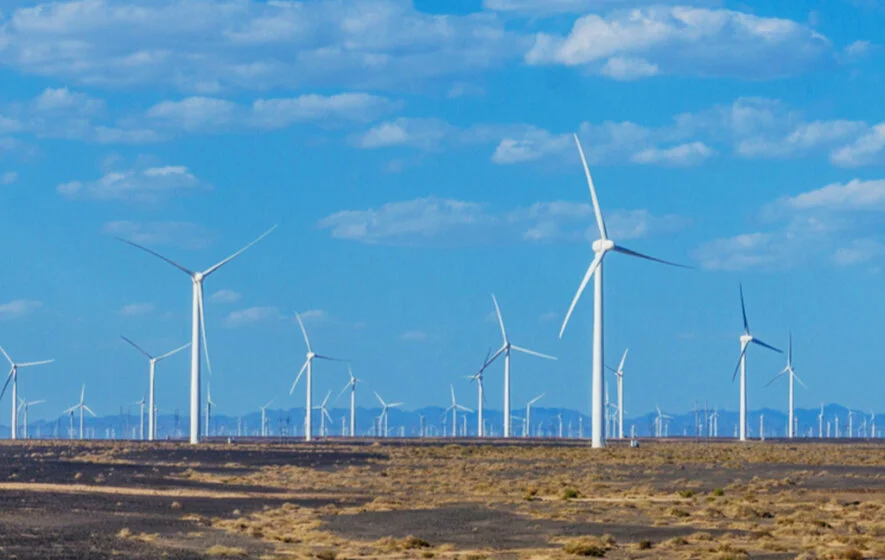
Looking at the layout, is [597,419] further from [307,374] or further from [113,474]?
[307,374]

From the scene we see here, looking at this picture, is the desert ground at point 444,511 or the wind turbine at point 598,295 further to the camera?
the wind turbine at point 598,295

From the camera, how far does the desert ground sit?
122 ft

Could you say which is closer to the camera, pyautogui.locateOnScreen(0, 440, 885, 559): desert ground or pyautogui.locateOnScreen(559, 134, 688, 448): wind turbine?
pyautogui.locateOnScreen(0, 440, 885, 559): desert ground

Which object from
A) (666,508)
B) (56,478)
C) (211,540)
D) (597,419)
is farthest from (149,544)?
(597,419)

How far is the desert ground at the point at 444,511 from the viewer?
122 ft

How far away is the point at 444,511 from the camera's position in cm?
5188

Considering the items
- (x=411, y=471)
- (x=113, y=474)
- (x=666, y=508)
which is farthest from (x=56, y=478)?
(x=666, y=508)

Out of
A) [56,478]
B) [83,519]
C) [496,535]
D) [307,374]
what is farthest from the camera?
[307,374]

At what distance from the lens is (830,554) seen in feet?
113

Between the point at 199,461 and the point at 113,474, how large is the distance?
24.5m

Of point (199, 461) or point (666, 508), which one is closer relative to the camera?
point (666, 508)

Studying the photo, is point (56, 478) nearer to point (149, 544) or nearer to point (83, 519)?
point (83, 519)

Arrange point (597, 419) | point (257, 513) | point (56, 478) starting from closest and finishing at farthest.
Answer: point (257, 513) → point (56, 478) → point (597, 419)

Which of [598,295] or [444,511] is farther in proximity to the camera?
[598,295]
